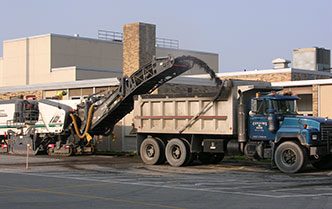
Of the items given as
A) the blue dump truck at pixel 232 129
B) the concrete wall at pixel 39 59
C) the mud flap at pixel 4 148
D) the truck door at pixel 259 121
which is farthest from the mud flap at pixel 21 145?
the concrete wall at pixel 39 59

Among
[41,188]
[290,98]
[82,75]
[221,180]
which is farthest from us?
[82,75]

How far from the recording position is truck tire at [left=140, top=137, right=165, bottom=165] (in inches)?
930

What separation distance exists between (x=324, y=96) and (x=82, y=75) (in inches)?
873

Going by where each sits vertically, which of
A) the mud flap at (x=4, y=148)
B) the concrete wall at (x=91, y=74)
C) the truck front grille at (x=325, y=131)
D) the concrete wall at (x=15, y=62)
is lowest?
the mud flap at (x=4, y=148)

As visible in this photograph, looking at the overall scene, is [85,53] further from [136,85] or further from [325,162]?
[325,162]

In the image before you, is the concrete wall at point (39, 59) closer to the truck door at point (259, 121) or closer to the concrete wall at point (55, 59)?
the concrete wall at point (55, 59)

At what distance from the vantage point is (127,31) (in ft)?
107

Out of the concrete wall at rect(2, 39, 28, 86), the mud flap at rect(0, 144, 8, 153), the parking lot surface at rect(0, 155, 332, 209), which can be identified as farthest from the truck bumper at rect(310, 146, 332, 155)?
the concrete wall at rect(2, 39, 28, 86)

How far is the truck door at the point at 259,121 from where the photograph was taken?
20953mm

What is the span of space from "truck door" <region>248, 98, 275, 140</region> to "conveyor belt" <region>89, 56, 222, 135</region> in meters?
1.85

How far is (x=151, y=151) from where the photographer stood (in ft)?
78.9

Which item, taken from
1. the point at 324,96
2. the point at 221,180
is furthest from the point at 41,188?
the point at 324,96

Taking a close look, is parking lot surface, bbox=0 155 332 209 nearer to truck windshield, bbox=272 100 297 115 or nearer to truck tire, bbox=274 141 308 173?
truck tire, bbox=274 141 308 173

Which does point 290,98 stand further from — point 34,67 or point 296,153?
point 34,67
